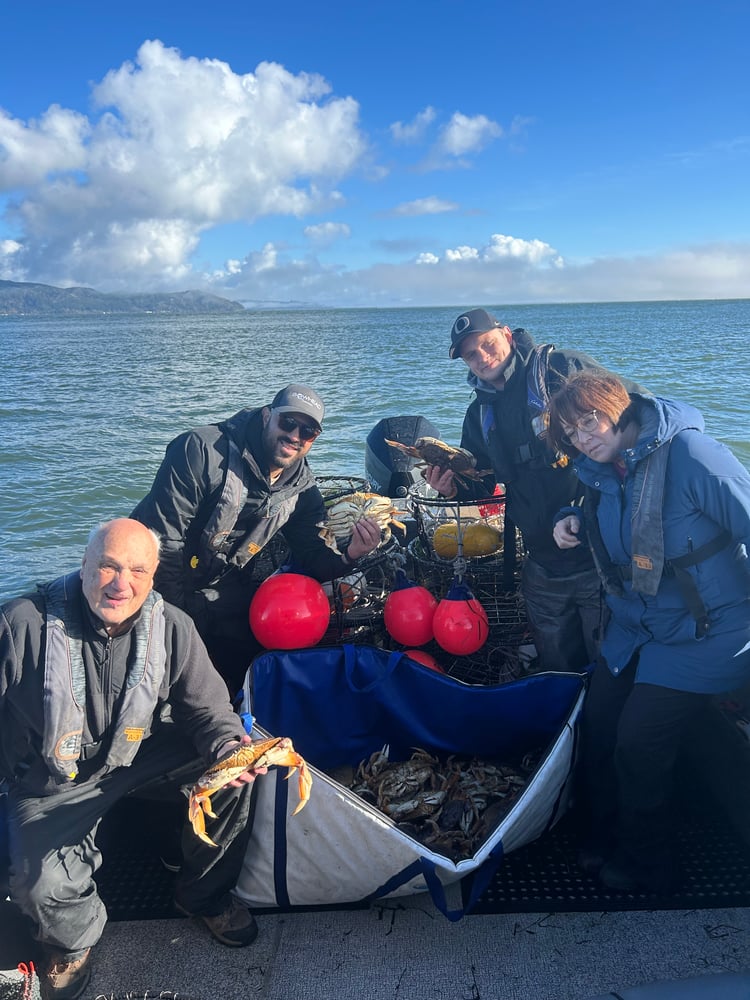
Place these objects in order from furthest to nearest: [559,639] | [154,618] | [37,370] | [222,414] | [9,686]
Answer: [37,370] < [222,414] < [559,639] < [154,618] < [9,686]

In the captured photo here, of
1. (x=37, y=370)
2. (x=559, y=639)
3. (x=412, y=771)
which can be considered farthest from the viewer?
(x=37, y=370)

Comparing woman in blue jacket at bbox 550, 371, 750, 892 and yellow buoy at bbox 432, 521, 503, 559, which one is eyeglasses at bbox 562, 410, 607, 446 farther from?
yellow buoy at bbox 432, 521, 503, 559

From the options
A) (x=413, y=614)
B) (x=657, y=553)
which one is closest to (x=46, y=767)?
(x=413, y=614)

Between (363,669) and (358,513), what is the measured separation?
1.90 meters

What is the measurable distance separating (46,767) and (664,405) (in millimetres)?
2711

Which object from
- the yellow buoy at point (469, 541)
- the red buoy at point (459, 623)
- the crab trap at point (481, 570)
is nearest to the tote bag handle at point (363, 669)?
the red buoy at point (459, 623)

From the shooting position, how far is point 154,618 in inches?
103

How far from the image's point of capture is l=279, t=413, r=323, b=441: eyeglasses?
383cm

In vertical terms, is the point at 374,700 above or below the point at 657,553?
below

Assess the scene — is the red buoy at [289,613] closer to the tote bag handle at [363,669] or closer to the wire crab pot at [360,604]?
the tote bag handle at [363,669]

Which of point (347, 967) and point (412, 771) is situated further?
point (412, 771)

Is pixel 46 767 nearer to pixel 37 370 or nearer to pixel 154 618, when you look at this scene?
pixel 154 618

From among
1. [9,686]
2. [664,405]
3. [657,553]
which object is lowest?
[9,686]

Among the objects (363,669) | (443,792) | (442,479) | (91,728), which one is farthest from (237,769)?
(442,479)
